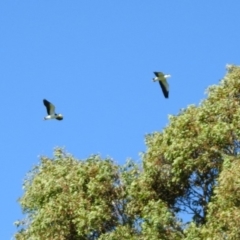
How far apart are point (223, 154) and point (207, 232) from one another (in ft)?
15.8

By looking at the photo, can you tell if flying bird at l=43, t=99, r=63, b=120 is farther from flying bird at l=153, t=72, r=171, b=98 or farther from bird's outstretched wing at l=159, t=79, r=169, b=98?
bird's outstretched wing at l=159, t=79, r=169, b=98

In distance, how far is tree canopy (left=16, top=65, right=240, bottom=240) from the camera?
44.2 meters

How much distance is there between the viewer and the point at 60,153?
49.7 metres

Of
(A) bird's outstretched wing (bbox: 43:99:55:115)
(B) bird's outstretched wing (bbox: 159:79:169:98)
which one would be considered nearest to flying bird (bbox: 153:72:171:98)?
(B) bird's outstretched wing (bbox: 159:79:169:98)

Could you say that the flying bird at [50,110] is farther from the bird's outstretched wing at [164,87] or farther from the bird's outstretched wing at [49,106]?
the bird's outstretched wing at [164,87]

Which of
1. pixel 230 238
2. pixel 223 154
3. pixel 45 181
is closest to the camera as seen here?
pixel 230 238

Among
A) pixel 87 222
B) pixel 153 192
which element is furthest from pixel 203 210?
pixel 87 222

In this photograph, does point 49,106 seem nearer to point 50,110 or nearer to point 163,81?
point 50,110

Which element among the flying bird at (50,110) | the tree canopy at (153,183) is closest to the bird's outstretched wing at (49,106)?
the flying bird at (50,110)

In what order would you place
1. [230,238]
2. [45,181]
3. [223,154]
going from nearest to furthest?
1. [230,238]
2. [223,154]
3. [45,181]

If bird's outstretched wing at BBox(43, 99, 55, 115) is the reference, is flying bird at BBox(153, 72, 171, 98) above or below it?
above

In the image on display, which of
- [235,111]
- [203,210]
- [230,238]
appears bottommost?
[230,238]

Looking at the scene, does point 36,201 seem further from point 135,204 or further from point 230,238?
point 230,238

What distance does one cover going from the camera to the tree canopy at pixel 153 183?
1738 inches
